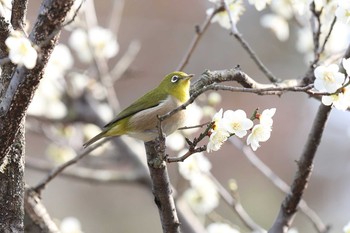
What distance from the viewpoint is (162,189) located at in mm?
1965

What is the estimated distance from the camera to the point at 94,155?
4223 mm

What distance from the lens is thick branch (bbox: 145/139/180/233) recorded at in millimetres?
1935

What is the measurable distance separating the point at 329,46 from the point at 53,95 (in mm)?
1800

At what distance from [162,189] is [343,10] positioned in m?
0.82

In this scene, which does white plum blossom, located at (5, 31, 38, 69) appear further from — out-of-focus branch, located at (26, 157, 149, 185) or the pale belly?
out-of-focus branch, located at (26, 157, 149, 185)

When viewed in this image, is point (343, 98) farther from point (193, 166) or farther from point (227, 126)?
point (193, 166)

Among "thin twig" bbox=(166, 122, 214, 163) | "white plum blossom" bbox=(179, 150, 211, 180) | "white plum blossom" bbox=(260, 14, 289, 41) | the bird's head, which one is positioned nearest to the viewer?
"thin twig" bbox=(166, 122, 214, 163)

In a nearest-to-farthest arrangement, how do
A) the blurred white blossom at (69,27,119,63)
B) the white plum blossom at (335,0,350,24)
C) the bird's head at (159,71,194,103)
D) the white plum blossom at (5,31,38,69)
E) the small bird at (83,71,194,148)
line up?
1. the white plum blossom at (5,31,38,69)
2. the white plum blossom at (335,0,350,24)
3. the small bird at (83,71,194,148)
4. the bird's head at (159,71,194,103)
5. the blurred white blossom at (69,27,119,63)

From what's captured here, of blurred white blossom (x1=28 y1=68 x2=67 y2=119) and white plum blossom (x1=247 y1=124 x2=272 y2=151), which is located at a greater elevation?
blurred white blossom (x1=28 y1=68 x2=67 y2=119)

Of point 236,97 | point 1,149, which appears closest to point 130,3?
point 236,97

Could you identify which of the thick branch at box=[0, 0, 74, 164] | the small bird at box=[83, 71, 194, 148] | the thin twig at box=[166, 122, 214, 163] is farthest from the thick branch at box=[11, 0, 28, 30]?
the small bird at box=[83, 71, 194, 148]

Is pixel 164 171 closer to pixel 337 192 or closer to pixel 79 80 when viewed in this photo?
pixel 79 80

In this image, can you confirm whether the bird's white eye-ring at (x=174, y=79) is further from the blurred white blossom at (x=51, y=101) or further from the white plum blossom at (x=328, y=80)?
the blurred white blossom at (x=51, y=101)

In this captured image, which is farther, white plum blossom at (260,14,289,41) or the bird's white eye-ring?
white plum blossom at (260,14,289,41)
